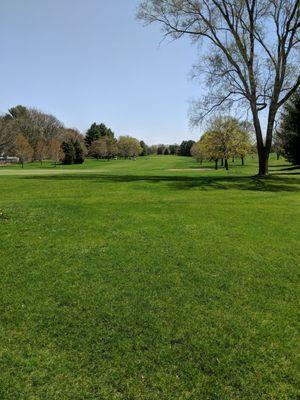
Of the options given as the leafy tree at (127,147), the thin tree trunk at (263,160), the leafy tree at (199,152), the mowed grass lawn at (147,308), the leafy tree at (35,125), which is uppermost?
the leafy tree at (35,125)

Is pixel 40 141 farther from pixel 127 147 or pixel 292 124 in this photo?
pixel 292 124

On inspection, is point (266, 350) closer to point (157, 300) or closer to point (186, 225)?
point (157, 300)

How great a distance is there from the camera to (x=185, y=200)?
42.1 feet

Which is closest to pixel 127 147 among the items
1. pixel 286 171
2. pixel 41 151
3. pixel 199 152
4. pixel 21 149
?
pixel 41 151

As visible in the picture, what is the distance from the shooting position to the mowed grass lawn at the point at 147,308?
3389 millimetres

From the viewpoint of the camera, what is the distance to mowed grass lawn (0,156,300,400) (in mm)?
3389

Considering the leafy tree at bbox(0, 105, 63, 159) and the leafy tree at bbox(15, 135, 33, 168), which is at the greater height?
the leafy tree at bbox(0, 105, 63, 159)

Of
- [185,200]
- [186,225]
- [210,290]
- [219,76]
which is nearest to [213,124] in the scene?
[219,76]

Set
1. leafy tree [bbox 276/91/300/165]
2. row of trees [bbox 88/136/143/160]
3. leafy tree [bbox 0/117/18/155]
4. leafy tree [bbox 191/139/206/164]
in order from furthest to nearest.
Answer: row of trees [bbox 88/136/143/160] → leafy tree [bbox 0/117/18/155] → leafy tree [bbox 191/139/206/164] → leafy tree [bbox 276/91/300/165]

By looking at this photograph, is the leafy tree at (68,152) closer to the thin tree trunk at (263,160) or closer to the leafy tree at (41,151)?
the leafy tree at (41,151)

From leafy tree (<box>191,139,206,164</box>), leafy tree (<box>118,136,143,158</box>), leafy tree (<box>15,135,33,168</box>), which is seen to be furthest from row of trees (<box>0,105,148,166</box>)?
leafy tree (<box>191,139,206,164</box>)

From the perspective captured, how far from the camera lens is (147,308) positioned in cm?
466

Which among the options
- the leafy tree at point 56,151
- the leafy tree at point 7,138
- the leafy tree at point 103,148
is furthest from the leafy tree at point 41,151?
the leafy tree at point 103,148

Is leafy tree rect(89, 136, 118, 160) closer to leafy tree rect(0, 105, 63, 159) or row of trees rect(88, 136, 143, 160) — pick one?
row of trees rect(88, 136, 143, 160)
